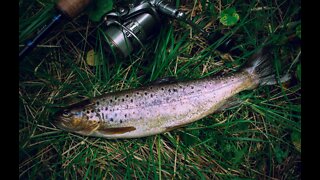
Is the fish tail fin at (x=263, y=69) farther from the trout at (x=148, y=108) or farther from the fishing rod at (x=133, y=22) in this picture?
the fishing rod at (x=133, y=22)

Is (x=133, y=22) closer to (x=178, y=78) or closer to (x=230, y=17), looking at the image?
(x=178, y=78)

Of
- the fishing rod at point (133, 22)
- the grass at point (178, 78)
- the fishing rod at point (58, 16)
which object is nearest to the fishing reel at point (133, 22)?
the fishing rod at point (133, 22)

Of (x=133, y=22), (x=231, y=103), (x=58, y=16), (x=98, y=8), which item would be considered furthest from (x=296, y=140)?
(x=58, y=16)

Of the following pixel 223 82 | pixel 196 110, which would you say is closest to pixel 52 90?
pixel 196 110

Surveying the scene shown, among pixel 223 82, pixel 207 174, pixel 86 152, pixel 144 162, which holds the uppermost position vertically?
pixel 223 82

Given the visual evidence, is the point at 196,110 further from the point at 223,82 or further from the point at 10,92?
the point at 10,92

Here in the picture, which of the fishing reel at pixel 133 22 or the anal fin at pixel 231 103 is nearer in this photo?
the fishing reel at pixel 133 22
